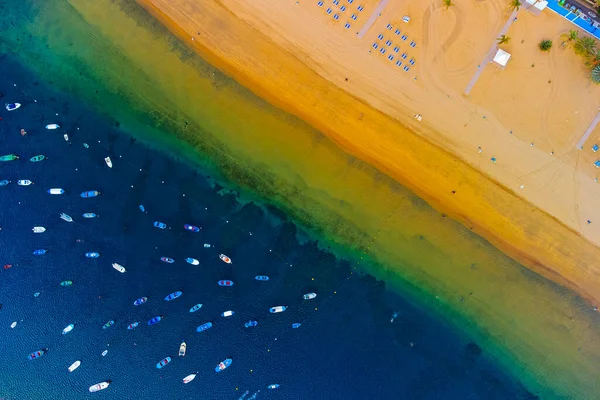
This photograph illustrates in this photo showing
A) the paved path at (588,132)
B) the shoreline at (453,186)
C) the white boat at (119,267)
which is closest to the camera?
the paved path at (588,132)

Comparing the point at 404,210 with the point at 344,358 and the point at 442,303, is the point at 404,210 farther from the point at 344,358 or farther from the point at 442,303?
the point at 344,358

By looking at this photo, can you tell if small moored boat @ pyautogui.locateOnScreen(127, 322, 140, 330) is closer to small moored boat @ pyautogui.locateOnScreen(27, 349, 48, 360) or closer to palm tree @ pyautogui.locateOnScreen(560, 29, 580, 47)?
small moored boat @ pyautogui.locateOnScreen(27, 349, 48, 360)

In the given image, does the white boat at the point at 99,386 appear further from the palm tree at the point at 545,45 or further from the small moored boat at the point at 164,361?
the palm tree at the point at 545,45

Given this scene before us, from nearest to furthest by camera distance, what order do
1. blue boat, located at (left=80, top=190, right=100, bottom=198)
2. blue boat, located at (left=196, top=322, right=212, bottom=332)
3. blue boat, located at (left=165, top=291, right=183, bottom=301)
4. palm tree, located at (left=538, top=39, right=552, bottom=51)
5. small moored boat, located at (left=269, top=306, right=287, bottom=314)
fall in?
palm tree, located at (left=538, top=39, right=552, bottom=51), small moored boat, located at (left=269, top=306, right=287, bottom=314), blue boat, located at (left=196, top=322, right=212, bottom=332), blue boat, located at (left=165, top=291, right=183, bottom=301), blue boat, located at (left=80, top=190, right=100, bottom=198)

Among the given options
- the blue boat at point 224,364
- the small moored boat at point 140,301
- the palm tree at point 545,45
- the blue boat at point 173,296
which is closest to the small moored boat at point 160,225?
the blue boat at point 173,296

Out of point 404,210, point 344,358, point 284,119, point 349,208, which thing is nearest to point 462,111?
point 404,210

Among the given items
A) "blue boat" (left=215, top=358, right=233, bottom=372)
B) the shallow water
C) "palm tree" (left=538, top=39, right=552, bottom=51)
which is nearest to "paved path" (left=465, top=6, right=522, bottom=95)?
"palm tree" (left=538, top=39, right=552, bottom=51)
